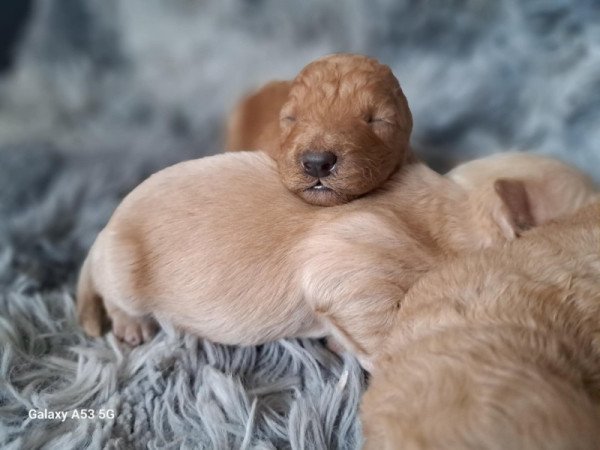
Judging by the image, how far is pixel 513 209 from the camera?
113cm

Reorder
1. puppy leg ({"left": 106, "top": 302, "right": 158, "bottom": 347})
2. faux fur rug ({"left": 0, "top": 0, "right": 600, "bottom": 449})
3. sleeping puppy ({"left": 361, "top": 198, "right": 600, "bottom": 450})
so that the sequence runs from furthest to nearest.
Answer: faux fur rug ({"left": 0, "top": 0, "right": 600, "bottom": 449})
puppy leg ({"left": 106, "top": 302, "right": 158, "bottom": 347})
sleeping puppy ({"left": 361, "top": 198, "right": 600, "bottom": 450})

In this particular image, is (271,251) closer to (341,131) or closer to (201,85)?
(341,131)

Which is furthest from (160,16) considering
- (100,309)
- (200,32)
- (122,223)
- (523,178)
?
(523,178)

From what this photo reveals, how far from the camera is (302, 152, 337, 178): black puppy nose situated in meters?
1.07

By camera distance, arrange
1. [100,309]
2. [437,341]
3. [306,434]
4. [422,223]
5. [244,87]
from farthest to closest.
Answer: [244,87] < [100,309] < [422,223] < [306,434] < [437,341]

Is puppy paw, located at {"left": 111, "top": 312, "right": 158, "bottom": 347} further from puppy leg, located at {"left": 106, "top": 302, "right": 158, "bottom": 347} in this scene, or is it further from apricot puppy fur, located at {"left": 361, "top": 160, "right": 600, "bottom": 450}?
apricot puppy fur, located at {"left": 361, "top": 160, "right": 600, "bottom": 450}

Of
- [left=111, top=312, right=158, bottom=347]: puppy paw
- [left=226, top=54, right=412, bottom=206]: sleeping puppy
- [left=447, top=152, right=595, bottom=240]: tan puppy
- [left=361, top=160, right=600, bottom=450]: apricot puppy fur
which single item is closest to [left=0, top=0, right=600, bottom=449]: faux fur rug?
[left=111, top=312, right=158, bottom=347]: puppy paw

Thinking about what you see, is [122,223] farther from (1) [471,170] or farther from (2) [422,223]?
(1) [471,170]

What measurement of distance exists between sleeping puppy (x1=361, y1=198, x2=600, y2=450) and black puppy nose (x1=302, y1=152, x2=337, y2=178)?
0.26m

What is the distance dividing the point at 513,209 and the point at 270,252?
46 cm

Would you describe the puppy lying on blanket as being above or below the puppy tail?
above

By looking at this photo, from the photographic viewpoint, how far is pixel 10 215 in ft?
5.03

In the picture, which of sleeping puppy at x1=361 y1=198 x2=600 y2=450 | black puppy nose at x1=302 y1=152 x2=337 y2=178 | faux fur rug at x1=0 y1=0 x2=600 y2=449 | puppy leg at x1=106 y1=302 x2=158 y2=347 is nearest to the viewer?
sleeping puppy at x1=361 y1=198 x2=600 y2=450

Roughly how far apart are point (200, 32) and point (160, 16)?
0.35 ft
